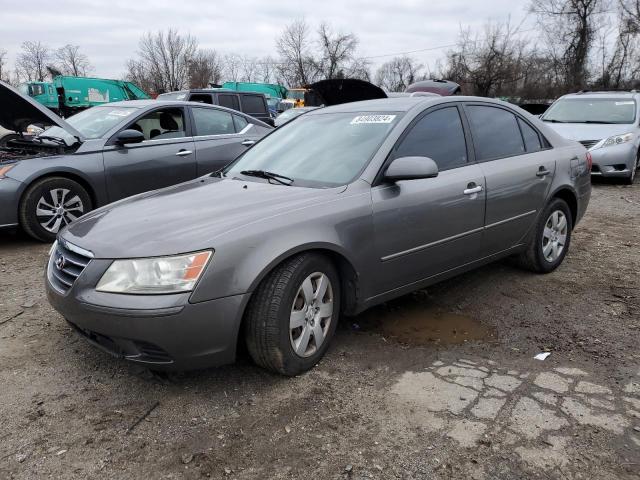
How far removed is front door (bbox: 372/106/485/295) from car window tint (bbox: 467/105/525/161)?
6.6 inches

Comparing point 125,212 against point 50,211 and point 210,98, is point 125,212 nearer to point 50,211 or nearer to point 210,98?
point 50,211

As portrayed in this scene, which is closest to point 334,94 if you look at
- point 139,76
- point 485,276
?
point 485,276

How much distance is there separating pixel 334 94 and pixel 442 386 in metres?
5.50

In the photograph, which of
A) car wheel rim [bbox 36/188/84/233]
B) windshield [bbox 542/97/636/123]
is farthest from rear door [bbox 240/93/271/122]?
car wheel rim [bbox 36/188/84/233]

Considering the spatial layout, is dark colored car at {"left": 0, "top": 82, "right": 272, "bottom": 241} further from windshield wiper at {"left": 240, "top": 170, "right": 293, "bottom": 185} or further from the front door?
the front door

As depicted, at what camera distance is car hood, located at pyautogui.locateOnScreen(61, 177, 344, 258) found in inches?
100

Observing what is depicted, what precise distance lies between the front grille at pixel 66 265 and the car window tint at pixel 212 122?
396 centimetres

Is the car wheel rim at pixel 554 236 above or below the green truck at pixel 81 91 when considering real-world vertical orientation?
below

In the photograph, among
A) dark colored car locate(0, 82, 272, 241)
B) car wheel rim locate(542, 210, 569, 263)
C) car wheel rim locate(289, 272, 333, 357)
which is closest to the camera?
car wheel rim locate(289, 272, 333, 357)

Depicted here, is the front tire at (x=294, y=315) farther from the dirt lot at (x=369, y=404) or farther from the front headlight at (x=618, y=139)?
the front headlight at (x=618, y=139)

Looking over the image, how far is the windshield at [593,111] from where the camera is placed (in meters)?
9.94

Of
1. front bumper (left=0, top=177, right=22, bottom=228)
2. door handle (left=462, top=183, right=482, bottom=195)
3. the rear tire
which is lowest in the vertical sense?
the rear tire

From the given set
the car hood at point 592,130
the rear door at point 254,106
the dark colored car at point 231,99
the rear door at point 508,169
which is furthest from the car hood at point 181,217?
the rear door at point 254,106

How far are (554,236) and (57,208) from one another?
501 cm
